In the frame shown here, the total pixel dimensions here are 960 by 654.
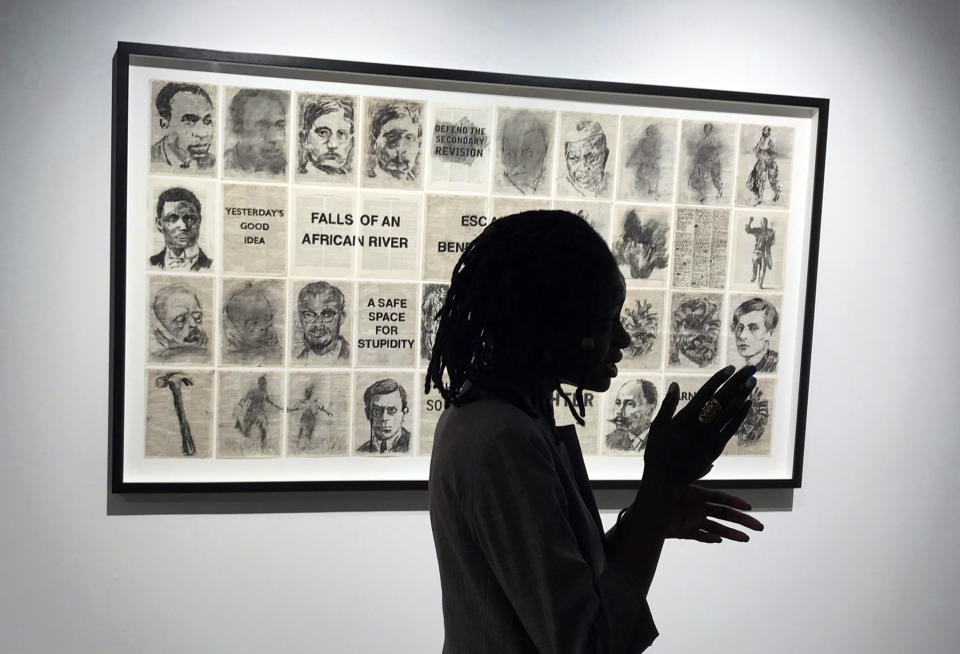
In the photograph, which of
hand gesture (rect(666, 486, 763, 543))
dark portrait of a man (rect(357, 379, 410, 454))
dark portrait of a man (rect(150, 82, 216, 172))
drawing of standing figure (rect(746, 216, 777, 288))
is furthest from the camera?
drawing of standing figure (rect(746, 216, 777, 288))

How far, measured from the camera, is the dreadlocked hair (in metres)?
0.80

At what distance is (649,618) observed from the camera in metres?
0.77

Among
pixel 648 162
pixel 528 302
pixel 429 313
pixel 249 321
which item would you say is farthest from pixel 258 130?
pixel 528 302

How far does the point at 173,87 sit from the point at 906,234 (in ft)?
4.79

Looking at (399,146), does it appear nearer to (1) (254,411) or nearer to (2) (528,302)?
(1) (254,411)

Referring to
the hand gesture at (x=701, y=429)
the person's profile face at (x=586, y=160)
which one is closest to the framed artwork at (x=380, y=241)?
the person's profile face at (x=586, y=160)

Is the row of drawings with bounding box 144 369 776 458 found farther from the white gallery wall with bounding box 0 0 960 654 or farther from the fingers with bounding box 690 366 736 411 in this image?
the fingers with bounding box 690 366 736 411

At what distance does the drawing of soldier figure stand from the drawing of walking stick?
1.13 meters

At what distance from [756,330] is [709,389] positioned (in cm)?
87

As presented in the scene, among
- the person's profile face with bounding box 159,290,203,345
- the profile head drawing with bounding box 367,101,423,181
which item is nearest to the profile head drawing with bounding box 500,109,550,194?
the profile head drawing with bounding box 367,101,423,181

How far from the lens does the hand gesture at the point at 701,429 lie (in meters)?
0.81

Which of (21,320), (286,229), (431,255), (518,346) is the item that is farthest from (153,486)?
(518,346)

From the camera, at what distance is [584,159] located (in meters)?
1.53

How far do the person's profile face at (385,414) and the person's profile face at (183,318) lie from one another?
0.33 meters
